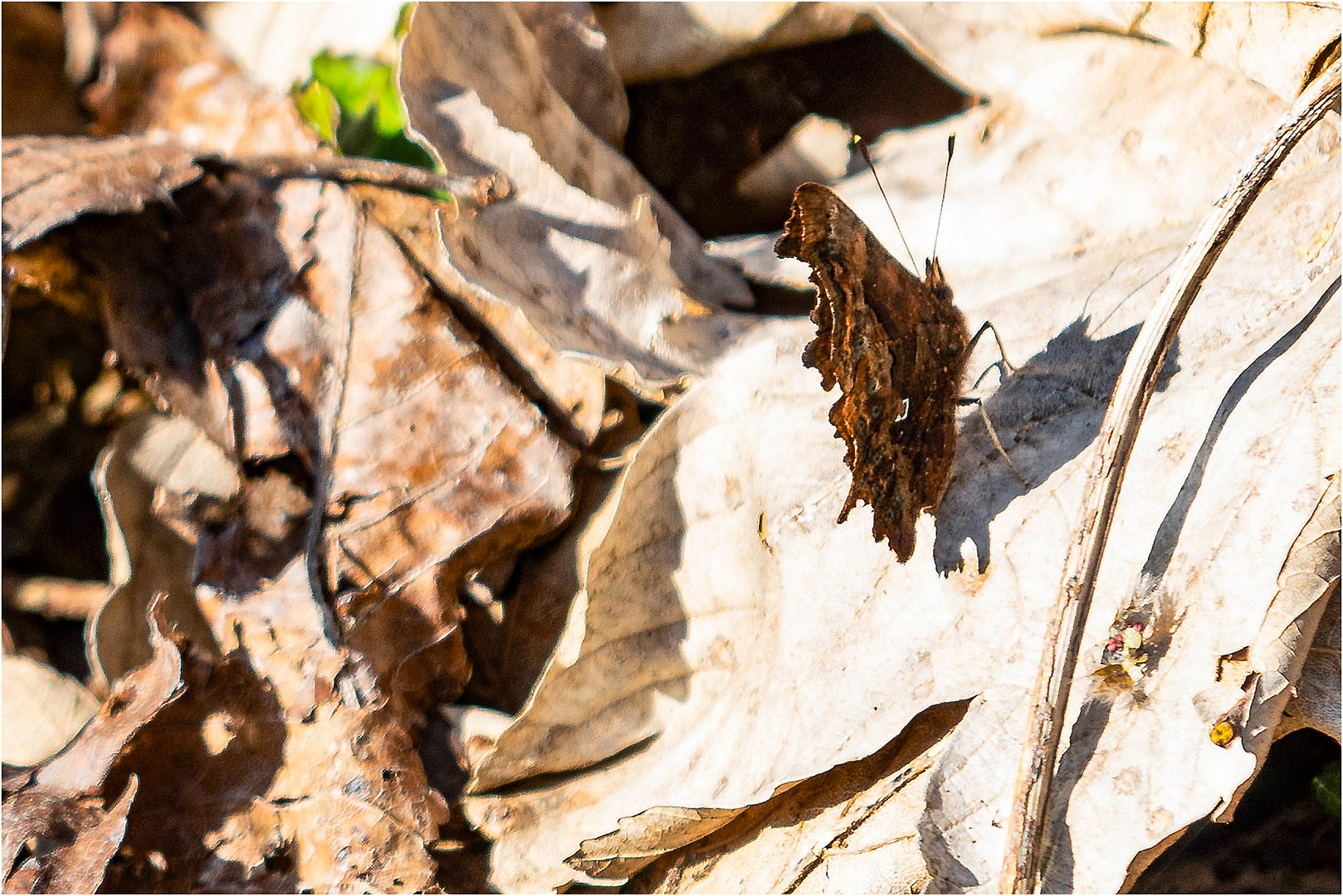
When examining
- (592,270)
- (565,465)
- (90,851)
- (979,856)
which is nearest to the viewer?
(979,856)

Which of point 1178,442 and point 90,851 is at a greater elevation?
point 90,851

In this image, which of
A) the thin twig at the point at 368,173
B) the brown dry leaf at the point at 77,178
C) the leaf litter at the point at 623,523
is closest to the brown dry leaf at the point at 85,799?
the leaf litter at the point at 623,523

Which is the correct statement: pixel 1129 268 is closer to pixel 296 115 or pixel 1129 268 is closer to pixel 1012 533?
pixel 1012 533

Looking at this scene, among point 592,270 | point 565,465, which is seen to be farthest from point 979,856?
point 592,270

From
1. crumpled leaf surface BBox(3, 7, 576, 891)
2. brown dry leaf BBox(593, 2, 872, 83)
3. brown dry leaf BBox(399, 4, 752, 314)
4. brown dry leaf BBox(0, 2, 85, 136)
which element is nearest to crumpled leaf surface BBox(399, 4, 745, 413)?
brown dry leaf BBox(399, 4, 752, 314)

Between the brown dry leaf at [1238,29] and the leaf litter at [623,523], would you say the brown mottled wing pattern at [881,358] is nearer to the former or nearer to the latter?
the leaf litter at [623,523]

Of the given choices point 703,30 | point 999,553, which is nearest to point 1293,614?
point 999,553

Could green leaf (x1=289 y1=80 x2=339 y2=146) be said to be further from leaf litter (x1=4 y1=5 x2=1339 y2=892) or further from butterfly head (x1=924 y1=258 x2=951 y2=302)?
butterfly head (x1=924 y1=258 x2=951 y2=302)
